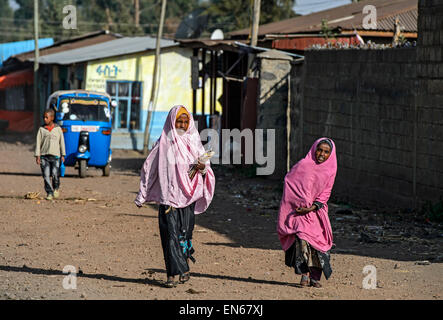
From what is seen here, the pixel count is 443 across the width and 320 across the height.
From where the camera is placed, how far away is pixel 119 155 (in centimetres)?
2769

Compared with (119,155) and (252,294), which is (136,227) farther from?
(119,155)

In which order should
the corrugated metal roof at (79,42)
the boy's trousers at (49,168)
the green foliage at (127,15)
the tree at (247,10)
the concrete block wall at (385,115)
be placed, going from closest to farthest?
the concrete block wall at (385,115)
the boy's trousers at (49,168)
the corrugated metal roof at (79,42)
the tree at (247,10)
the green foliage at (127,15)

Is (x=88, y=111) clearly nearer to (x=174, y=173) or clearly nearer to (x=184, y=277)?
(x=174, y=173)

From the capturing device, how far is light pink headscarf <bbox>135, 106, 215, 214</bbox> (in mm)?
7488

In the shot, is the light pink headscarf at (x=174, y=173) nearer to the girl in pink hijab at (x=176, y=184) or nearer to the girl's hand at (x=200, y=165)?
the girl in pink hijab at (x=176, y=184)

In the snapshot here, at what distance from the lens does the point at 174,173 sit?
24.7 feet

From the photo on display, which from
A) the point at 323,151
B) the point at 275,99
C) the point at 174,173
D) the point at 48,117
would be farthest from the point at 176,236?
the point at 275,99

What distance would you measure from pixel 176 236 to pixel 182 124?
1.01 m

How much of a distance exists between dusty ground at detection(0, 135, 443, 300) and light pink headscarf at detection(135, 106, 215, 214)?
2.54ft

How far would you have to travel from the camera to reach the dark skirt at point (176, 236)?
7.34 meters

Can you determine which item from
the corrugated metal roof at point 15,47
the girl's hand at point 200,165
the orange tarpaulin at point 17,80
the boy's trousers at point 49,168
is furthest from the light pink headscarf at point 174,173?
the corrugated metal roof at point 15,47

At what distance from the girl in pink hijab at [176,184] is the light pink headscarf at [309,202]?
30.5 inches

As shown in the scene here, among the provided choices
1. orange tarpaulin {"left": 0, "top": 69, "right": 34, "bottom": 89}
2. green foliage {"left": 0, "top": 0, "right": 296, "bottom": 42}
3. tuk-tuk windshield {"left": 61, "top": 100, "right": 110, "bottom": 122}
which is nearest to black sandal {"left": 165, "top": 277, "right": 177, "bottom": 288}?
tuk-tuk windshield {"left": 61, "top": 100, "right": 110, "bottom": 122}

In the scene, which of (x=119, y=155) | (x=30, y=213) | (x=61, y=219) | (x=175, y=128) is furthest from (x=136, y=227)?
(x=119, y=155)
